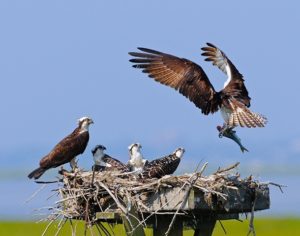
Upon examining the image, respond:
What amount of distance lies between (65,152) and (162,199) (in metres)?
2.13

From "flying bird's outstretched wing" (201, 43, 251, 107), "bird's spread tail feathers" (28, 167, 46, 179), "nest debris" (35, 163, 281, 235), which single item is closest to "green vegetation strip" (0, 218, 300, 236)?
"flying bird's outstretched wing" (201, 43, 251, 107)

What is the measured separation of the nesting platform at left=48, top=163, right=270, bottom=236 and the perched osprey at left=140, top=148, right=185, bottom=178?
59 cm

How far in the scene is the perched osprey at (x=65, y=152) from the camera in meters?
10.5

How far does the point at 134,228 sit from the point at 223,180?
89 cm

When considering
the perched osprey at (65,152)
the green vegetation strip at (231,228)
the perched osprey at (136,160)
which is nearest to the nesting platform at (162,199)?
the perched osprey at (136,160)

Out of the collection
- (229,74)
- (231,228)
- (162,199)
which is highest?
(231,228)

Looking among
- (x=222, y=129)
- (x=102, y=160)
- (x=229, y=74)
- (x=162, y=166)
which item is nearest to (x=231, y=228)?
(x=229, y=74)

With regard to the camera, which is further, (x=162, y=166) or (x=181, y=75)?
(x=181, y=75)

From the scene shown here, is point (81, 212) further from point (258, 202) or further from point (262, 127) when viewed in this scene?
point (262, 127)

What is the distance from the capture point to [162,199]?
8617 mm

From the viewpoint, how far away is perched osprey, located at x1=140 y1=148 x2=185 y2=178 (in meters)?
9.84

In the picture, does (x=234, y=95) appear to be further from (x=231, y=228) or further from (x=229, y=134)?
(x=231, y=228)

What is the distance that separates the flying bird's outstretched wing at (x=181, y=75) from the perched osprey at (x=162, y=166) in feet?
1.92

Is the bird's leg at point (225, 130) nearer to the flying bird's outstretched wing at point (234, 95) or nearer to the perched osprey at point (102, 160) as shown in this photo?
the flying bird's outstretched wing at point (234, 95)
